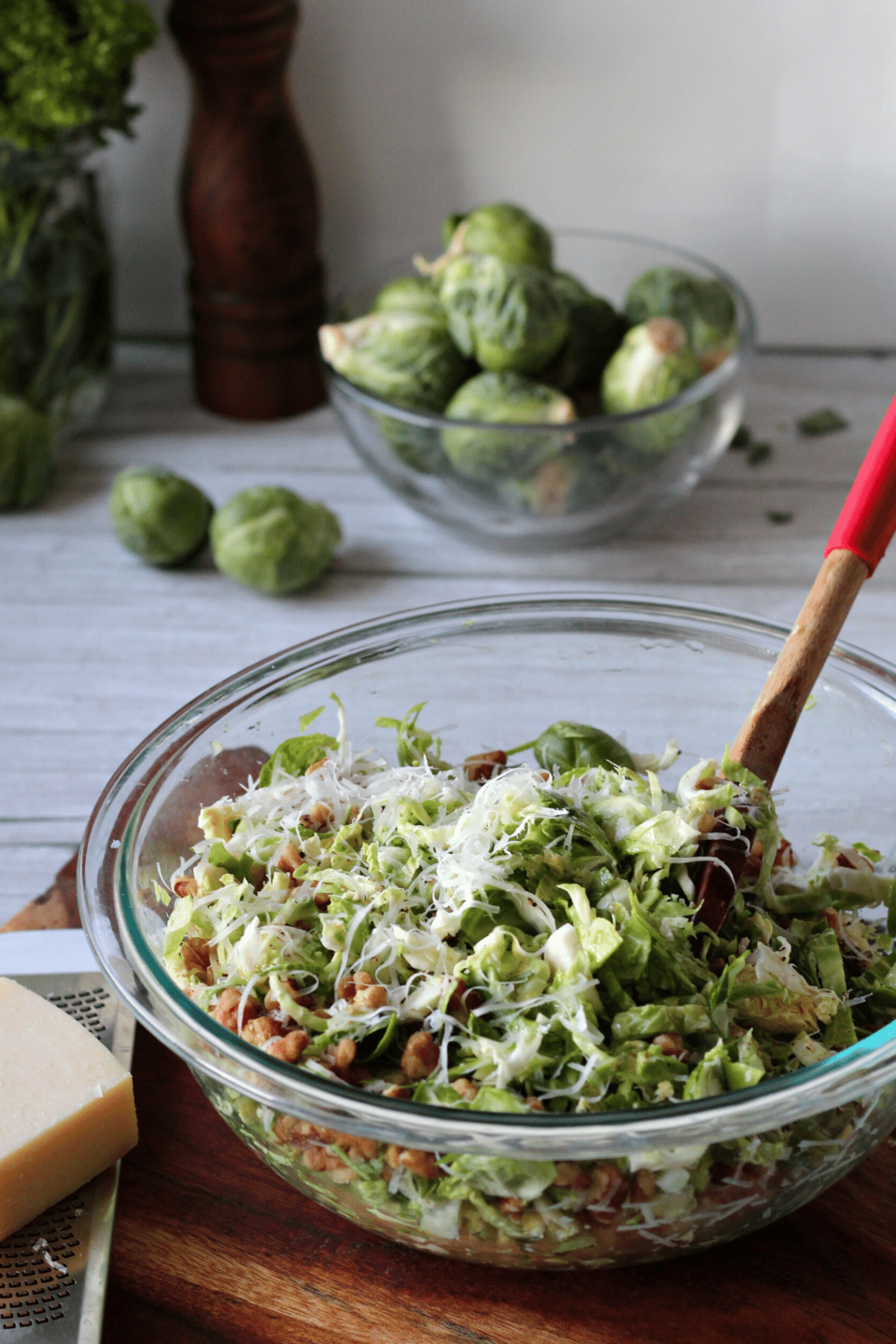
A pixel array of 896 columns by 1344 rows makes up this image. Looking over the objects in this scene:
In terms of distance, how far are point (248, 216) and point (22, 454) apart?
61cm

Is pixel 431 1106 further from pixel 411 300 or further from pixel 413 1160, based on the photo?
pixel 411 300

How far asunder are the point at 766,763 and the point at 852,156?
1.84 m

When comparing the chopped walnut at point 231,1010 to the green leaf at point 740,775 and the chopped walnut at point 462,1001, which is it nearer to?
the chopped walnut at point 462,1001

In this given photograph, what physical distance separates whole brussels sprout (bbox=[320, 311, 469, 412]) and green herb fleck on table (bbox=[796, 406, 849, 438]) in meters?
0.78

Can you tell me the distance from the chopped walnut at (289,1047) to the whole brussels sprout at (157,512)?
128cm

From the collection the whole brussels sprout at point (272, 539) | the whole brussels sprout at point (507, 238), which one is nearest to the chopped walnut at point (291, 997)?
the whole brussels sprout at point (272, 539)

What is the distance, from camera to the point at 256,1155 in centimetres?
107

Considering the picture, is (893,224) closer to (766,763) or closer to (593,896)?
(766,763)

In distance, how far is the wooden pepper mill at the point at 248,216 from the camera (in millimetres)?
2271

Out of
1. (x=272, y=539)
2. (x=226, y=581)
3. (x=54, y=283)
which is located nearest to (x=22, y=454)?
(x=54, y=283)

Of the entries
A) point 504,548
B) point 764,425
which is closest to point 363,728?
point 504,548

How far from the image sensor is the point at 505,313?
198cm

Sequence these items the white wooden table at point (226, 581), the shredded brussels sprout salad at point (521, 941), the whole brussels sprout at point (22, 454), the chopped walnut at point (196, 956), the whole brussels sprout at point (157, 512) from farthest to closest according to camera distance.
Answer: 1. the whole brussels sprout at point (22, 454)
2. the whole brussels sprout at point (157, 512)
3. the white wooden table at point (226, 581)
4. the chopped walnut at point (196, 956)
5. the shredded brussels sprout salad at point (521, 941)

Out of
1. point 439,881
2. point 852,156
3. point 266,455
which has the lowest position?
point 266,455
